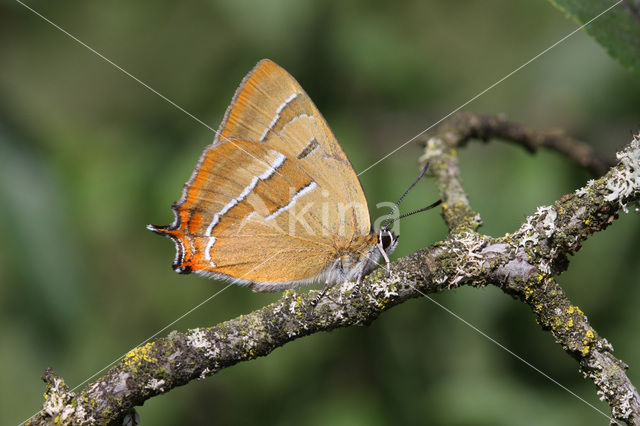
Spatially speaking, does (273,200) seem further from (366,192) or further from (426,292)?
(426,292)

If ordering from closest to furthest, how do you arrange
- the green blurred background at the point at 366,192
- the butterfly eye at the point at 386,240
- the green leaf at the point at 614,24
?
the green leaf at the point at 614,24 → the butterfly eye at the point at 386,240 → the green blurred background at the point at 366,192

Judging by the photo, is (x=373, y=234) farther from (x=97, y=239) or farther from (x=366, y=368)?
(x=97, y=239)

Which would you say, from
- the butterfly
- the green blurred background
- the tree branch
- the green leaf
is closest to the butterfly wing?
the butterfly

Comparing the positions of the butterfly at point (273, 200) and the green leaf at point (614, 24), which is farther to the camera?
the butterfly at point (273, 200)

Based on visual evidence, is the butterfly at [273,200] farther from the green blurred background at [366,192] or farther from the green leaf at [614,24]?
the green leaf at [614,24]

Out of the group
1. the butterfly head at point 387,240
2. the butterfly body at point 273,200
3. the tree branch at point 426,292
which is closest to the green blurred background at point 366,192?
the butterfly head at point 387,240

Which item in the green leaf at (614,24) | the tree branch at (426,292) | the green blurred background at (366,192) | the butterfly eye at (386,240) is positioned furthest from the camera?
the green blurred background at (366,192)

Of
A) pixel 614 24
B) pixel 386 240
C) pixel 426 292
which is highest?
pixel 614 24

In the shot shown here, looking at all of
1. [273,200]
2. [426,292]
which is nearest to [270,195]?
[273,200]
